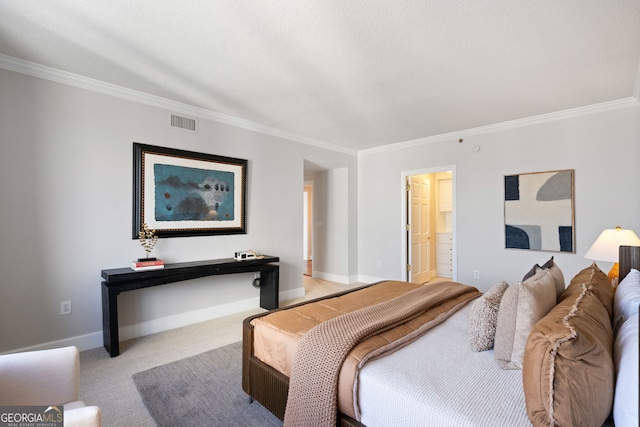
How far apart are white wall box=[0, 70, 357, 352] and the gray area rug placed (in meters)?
1.01

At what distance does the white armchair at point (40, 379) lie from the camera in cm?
124

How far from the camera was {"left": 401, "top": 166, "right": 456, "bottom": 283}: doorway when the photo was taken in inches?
203

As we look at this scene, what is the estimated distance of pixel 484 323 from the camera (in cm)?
152

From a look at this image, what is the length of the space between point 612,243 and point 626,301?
150cm

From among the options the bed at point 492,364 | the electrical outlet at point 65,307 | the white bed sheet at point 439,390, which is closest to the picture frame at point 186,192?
the electrical outlet at point 65,307

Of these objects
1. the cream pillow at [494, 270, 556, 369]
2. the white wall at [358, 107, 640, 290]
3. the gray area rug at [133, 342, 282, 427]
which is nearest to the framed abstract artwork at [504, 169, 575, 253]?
the white wall at [358, 107, 640, 290]

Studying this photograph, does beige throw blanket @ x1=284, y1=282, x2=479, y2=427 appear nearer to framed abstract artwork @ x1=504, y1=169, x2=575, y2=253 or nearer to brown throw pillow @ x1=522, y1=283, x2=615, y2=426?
brown throw pillow @ x1=522, y1=283, x2=615, y2=426

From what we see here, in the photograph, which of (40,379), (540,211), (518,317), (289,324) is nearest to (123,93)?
(40,379)

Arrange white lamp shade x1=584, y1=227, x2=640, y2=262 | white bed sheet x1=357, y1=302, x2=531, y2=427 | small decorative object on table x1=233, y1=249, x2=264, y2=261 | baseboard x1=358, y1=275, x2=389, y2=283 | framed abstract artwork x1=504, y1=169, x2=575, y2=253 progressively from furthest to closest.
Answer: baseboard x1=358, y1=275, x2=389, y2=283
small decorative object on table x1=233, y1=249, x2=264, y2=261
framed abstract artwork x1=504, y1=169, x2=575, y2=253
white lamp shade x1=584, y1=227, x2=640, y2=262
white bed sheet x1=357, y1=302, x2=531, y2=427

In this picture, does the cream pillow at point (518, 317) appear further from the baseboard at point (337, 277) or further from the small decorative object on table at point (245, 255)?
the baseboard at point (337, 277)

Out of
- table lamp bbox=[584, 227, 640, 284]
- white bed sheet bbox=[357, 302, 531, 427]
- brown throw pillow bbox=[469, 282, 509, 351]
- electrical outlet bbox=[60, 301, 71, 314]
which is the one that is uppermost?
table lamp bbox=[584, 227, 640, 284]

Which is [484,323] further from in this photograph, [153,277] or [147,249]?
[147,249]

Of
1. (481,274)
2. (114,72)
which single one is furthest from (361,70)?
(481,274)

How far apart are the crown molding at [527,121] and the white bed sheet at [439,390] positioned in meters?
3.45
